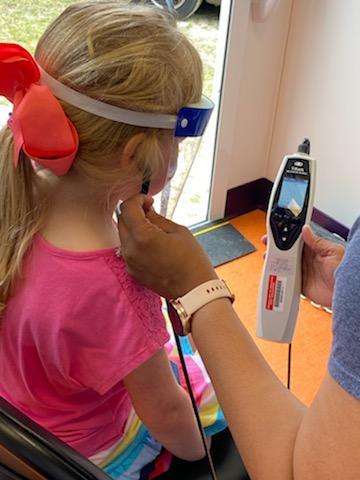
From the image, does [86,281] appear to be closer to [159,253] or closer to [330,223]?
[159,253]

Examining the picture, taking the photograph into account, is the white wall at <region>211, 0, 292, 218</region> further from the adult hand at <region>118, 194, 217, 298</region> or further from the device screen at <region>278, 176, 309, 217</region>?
the adult hand at <region>118, 194, 217, 298</region>

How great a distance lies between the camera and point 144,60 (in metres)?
0.71

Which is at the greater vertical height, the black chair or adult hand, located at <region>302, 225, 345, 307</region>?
the black chair

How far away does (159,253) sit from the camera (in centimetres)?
77

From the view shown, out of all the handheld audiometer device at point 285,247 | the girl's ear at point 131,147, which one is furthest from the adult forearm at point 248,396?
the handheld audiometer device at point 285,247

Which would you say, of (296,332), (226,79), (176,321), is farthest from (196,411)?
(226,79)

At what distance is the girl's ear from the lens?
744 mm

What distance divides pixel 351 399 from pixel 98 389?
38cm

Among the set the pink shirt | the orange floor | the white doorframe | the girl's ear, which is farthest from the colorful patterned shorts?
the white doorframe

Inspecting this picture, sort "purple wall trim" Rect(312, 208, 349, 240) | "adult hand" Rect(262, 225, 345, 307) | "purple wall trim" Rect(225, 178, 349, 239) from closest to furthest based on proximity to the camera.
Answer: "adult hand" Rect(262, 225, 345, 307)
"purple wall trim" Rect(312, 208, 349, 240)
"purple wall trim" Rect(225, 178, 349, 239)

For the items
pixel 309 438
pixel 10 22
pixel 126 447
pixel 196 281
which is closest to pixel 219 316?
pixel 196 281

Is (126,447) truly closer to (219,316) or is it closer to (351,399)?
(219,316)

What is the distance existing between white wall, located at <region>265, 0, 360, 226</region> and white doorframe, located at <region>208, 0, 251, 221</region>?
228mm

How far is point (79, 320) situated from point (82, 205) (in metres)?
0.16
